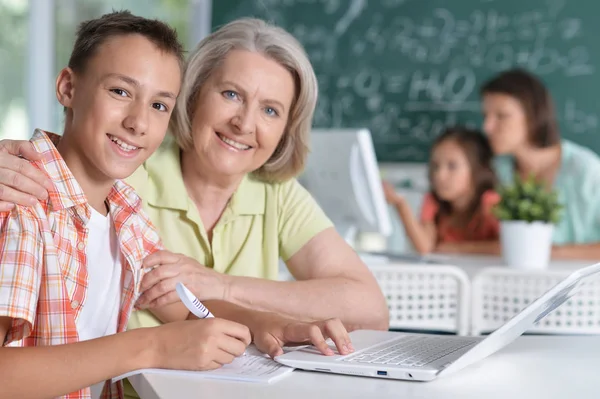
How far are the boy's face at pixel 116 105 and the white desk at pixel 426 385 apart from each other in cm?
37

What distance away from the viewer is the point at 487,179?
3.69 metres

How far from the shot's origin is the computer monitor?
2.49 meters

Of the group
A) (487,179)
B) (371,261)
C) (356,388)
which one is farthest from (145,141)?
(487,179)

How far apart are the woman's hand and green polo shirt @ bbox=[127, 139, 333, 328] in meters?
0.18

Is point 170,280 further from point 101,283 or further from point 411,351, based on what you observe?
point 411,351

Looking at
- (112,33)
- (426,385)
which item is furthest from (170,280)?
(426,385)

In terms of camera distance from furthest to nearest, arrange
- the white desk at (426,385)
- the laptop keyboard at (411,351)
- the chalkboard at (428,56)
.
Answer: the chalkboard at (428,56)
the laptop keyboard at (411,351)
the white desk at (426,385)

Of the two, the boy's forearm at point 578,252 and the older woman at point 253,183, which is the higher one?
the older woman at point 253,183

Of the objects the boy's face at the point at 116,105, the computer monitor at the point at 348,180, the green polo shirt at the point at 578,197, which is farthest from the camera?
the green polo shirt at the point at 578,197

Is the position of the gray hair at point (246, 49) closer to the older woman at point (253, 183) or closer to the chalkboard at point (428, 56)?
the older woman at point (253, 183)

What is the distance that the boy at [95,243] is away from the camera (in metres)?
0.98

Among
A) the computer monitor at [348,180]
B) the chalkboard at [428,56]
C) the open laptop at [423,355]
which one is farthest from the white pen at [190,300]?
the chalkboard at [428,56]

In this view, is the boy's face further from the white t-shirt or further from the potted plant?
the potted plant

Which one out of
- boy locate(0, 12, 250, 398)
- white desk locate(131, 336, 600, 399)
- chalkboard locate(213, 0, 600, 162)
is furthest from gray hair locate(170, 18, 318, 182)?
chalkboard locate(213, 0, 600, 162)
